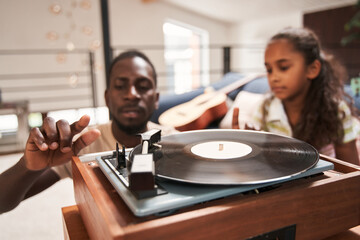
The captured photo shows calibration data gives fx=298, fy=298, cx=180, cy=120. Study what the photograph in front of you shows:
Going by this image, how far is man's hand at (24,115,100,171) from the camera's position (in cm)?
61

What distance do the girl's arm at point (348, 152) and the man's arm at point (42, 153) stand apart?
2.84 ft

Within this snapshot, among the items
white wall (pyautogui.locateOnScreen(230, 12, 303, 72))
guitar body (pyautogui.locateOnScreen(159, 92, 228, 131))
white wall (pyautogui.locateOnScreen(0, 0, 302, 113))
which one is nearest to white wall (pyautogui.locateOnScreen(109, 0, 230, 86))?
white wall (pyautogui.locateOnScreen(0, 0, 302, 113))

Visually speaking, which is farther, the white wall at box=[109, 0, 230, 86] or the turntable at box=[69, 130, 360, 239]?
the white wall at box=[109, 0, 230, 86]

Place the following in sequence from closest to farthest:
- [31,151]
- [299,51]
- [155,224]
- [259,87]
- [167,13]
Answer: [155,224] → [31,151] → [299,51] → [259,87] → [167,13]

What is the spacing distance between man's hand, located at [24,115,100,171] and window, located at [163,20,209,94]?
603cm

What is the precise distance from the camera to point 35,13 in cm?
492

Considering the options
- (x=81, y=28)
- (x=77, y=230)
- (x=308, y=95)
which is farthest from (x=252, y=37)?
(x=77, y=230)

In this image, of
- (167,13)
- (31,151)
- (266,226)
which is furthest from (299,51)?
(167,13)

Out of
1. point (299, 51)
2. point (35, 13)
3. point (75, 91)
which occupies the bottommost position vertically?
point (75, 91)

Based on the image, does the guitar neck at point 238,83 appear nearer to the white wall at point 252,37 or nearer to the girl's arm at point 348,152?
the girl's arm at point 348,152

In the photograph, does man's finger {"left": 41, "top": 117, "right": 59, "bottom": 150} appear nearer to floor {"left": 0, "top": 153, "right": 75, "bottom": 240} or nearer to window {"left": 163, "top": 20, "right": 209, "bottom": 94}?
floor {"left": 0, "top": 153, "right": 75, "bottom": 240}

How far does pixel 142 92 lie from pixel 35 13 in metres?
4.73

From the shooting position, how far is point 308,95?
1.15 metres

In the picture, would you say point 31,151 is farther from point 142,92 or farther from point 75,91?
point 75,91
